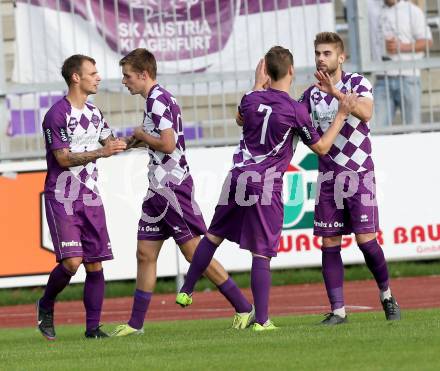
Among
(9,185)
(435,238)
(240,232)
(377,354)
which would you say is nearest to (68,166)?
(240,232)

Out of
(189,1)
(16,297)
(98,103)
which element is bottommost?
(16,297)

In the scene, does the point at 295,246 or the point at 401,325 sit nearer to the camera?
the point at 401,325

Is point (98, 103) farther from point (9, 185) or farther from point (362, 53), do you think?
point (362, 53)

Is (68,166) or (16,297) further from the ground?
(68,166)

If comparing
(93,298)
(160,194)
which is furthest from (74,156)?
(93,298)

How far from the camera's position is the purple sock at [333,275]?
9.95m

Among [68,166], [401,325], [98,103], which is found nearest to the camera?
[401,325]

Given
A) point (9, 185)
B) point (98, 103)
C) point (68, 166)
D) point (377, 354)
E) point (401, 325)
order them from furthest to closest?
1. point (98, 103)
2. point (9, 185)
3. point (68, 166)
4. point (401, 325)
5. point (377, 354)

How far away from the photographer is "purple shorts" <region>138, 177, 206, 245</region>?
9922 mm

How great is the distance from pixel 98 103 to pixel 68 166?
20.4ft

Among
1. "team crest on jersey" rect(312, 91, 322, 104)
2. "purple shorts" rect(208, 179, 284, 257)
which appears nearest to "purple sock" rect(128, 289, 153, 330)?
"purple shorts" rect(208, 179, 284, 257)

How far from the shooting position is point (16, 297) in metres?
15.4

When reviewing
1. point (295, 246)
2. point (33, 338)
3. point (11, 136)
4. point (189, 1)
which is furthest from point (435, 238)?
point (33, 338)

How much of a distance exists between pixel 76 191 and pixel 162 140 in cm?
79
